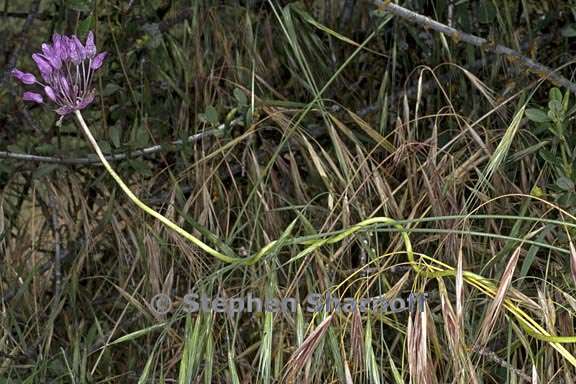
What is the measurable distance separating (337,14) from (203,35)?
0.22 meters

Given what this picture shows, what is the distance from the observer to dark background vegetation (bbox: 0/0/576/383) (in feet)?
4.06

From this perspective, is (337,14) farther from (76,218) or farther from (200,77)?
(76,218)

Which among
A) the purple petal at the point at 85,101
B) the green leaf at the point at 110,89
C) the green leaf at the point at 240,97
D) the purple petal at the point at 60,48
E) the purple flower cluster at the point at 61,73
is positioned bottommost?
the green leaf at the point at 240,97

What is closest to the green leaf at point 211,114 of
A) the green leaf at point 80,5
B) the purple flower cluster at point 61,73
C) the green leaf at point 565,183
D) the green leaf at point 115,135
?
the green leaf at point 115,135

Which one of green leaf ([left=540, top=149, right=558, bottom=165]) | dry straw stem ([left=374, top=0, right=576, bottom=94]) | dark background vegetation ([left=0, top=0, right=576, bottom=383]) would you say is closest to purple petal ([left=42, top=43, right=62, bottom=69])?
dark background vegetation ([left=0, top=0, right=576, bottom=383])

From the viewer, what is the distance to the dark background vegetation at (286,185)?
1.24 metres

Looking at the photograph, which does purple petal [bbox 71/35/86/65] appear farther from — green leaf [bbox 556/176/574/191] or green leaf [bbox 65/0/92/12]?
green leaf [bbox 556/176/574/191]

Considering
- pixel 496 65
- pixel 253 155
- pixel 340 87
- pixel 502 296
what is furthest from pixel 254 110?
pixel 502 296

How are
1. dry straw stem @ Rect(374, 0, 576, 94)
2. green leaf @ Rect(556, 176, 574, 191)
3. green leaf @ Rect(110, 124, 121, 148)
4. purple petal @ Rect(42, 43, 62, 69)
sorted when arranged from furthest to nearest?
green leaf @ Rect(110, 124, 121, 148) < dry straw stem @ Rect(374, 0, 576, 94) < green leaf @ Rect(556, 176, 574, 191) < purple petal @ Rect(42, 43, 62, 69)

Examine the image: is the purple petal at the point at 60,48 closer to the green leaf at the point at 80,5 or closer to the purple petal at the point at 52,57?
the purple petal at the point at 52,57

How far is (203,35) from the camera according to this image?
5.25ft

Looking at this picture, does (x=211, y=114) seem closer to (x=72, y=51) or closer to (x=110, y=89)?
(x=110, y=89)

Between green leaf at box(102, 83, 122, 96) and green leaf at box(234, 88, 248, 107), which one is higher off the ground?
green leaf at box(102, 83, 122, 96)

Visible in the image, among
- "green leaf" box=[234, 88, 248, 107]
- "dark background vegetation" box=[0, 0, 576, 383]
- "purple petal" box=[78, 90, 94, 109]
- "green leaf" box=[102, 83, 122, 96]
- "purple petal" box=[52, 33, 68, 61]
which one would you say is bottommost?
"dark background vegetation" box=[0, 0, 576, 383]
